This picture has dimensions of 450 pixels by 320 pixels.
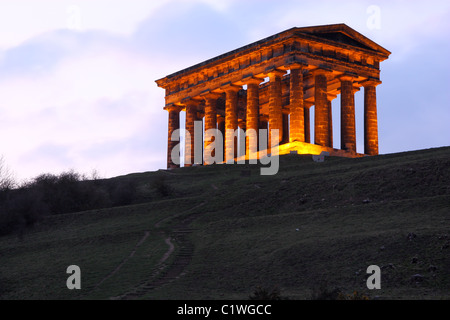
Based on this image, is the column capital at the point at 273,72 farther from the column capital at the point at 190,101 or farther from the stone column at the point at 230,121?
the column capital at the point at 190,101

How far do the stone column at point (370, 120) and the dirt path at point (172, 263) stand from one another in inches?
1376

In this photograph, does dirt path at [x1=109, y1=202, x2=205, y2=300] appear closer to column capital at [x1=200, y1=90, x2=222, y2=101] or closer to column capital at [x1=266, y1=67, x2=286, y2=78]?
column capital at [x1=266, y1=67, x2=286, y2=78]

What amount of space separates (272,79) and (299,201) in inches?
1242

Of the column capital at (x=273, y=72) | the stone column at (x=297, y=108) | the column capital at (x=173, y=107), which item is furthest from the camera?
the column capital at (x=173, y=107)

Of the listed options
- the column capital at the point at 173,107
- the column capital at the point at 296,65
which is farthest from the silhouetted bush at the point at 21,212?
the column capital at the point at 173,107

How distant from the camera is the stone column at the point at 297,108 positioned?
65.7m

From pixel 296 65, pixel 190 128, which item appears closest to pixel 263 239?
pixel 296 65

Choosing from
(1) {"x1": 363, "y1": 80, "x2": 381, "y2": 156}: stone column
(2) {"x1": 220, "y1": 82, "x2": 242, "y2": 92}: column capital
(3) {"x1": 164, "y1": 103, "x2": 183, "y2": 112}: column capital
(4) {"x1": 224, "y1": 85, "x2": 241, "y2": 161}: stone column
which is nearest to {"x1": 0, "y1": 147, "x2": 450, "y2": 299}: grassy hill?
(1) {"x1": 363, "y1": 80, "x2": 381, "y2": 156}: stone column

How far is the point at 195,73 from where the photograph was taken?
8106cm

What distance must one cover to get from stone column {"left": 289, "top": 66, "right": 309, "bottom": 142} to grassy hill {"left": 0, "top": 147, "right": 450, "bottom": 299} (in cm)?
1287

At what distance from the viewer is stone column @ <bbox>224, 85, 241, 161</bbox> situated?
74.4m

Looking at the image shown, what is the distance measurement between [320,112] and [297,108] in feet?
10.1

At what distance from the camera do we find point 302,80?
226 feet
